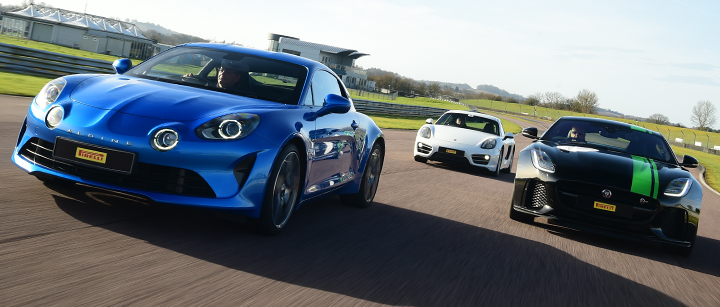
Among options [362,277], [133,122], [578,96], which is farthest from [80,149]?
[578,96]

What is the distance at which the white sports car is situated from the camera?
1355cm

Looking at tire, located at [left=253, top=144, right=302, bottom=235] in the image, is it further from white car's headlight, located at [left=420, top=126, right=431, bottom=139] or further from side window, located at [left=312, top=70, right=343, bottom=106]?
white car's headlight, located at [left=420, top=126, right=431, bottom=139]

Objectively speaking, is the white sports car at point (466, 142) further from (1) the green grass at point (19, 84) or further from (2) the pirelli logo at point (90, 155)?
(2) the pirelli logo at point (90, 155)

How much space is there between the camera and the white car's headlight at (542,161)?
7.26m

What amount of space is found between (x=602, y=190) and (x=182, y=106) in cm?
444

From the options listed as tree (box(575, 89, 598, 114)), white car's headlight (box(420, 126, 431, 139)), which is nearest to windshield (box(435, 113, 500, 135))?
white car's headlight (box(420, 126, 431, 139))

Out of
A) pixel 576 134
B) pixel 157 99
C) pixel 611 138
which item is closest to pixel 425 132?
pixel 576 134

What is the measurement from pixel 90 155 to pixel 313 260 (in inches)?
62.5

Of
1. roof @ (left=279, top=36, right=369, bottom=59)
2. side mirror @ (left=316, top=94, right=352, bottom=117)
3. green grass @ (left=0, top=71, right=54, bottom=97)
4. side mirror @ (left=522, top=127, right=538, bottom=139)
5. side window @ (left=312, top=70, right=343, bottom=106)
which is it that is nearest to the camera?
side mirror @ (left=316, top=94, right=352, bottom=117)

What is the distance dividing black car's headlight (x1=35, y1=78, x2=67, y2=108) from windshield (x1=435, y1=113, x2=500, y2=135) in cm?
1074

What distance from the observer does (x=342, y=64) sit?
109562mm

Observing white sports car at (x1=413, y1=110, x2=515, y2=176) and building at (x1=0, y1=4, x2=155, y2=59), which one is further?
building at (x1=0, y1=4, x2=155, y2=59)

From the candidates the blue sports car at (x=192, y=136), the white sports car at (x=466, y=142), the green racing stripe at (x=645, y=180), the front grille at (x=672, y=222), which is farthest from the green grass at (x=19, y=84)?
the front grille at (x=672, y=222)

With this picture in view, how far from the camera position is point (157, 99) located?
180 inches
